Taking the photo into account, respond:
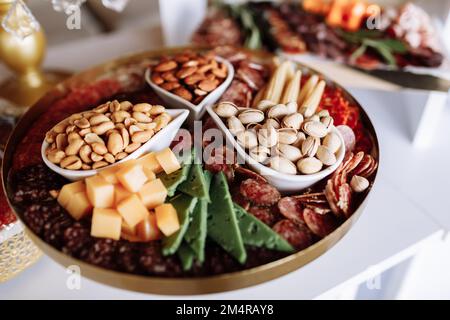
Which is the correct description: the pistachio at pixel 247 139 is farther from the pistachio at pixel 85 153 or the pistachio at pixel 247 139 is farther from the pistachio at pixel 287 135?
the pistachio at pixel 85 153

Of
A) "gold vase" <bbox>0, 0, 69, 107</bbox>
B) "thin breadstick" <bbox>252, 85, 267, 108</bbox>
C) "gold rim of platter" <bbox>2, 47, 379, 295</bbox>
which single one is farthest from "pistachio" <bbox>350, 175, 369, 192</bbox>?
"gold vase" <bbox>0, 0, 69, 107</bbox>

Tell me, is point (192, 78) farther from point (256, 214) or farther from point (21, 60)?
point (21, 60)

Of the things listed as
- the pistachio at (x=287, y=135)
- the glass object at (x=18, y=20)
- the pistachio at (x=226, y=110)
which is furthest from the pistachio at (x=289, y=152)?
the glass object at (x=18, y=20)

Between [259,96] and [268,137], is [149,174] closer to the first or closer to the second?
[268,137]

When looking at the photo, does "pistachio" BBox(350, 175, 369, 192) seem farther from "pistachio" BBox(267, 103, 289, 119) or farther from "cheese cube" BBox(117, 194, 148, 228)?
"cheese cube" BBox(117, 194, 148, 228)

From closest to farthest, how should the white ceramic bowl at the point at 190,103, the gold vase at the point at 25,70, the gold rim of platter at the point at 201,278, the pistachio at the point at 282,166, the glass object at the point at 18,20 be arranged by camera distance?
the gold rim of platter at the point at 201,278
the pistachio at the point at 282,166
the white ceramic bowl at the point at 190,103
the glass object at the point at 18,20
the gold vase at the point at 25,70
